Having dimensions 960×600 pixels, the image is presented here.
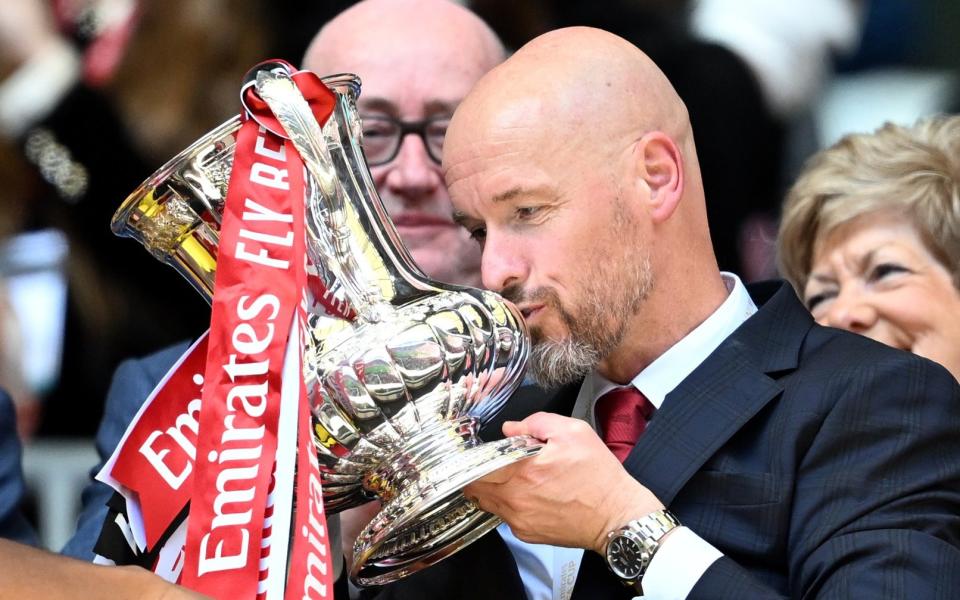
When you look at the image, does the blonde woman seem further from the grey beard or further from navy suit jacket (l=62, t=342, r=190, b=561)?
navy suit jacket (l=62, t=342, r=190, b=561)

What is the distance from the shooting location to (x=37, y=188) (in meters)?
2.80

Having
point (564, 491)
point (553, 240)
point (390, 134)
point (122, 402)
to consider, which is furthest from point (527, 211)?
point (122, 402)

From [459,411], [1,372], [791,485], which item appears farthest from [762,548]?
[1,372]

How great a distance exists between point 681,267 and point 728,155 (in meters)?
0.80

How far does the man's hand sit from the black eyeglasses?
0.89m

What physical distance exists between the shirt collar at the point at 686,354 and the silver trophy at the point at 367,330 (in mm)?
315

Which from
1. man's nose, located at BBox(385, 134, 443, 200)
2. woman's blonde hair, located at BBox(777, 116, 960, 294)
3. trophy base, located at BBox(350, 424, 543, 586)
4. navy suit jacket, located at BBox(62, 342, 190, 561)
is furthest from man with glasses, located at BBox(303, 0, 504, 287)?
trophy base, located at BBox(350, 424, 543, 586)

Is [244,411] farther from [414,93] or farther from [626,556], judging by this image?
[414,93]

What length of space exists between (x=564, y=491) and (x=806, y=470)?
10.9 inches

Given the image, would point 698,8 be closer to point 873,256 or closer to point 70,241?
point 873,256

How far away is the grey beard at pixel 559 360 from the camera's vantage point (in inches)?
63.6

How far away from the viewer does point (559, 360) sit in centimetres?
162

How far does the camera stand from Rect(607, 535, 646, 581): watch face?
1.43 metres

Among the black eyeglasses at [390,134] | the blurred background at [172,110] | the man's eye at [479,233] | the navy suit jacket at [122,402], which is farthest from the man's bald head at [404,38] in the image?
the man's eye at [479,233]
